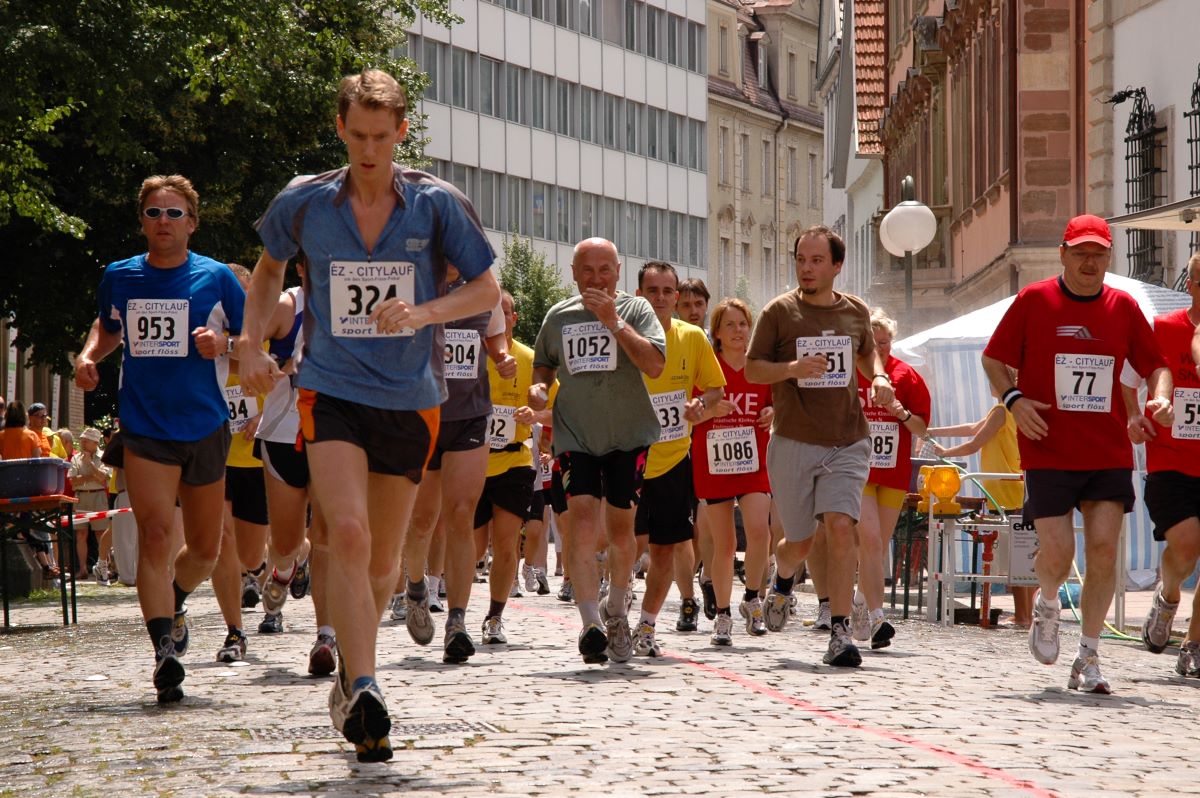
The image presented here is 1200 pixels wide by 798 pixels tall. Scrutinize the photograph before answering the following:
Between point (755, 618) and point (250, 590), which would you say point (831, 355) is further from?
point (250, 590)

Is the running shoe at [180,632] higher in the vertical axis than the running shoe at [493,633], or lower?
higher

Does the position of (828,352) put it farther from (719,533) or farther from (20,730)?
(20,730)

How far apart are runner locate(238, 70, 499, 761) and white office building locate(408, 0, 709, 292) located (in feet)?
162

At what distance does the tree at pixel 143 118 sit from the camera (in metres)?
20.5

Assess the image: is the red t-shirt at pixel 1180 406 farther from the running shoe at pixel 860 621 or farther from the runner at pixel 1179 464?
the running shoe at pixel 860 621

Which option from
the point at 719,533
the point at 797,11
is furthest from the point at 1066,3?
the point at 797,11

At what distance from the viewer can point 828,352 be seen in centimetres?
1145

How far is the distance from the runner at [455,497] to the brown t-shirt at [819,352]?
1406 millimetres

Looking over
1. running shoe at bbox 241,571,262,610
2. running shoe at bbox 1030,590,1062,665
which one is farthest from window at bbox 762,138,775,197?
running shoe at bbox 1030,590,1062,665

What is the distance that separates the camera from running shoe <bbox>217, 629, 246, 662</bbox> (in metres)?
11.1

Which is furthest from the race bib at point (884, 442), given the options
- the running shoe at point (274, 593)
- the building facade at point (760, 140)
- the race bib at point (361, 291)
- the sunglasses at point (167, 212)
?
the building facade at point (760, 140)

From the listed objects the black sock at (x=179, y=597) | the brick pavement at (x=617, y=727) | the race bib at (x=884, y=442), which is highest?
the race bib at (x=884, y=442)

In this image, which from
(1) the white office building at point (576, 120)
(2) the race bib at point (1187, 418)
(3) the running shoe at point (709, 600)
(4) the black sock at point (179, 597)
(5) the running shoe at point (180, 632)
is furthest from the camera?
(1) the white office building at point (576, 120)

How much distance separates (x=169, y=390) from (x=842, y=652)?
339 cm
